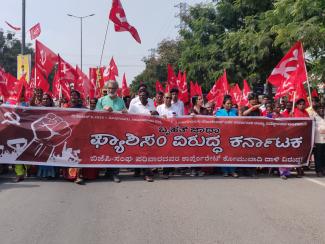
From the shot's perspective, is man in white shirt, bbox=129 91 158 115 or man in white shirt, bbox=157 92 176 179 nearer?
man in white shirt, bbox=129 91 158 115

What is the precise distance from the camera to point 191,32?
87.4ft

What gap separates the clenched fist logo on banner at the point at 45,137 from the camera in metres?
8.97

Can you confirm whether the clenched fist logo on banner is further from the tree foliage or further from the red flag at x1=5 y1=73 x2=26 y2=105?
the tree foliage

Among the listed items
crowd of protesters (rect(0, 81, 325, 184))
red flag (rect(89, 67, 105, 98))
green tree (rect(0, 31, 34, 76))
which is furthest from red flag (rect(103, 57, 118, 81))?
green tree (rect(0, 31, 34, 76))

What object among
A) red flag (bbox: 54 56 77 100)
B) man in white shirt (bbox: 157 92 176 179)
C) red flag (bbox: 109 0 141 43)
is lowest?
man in white shirt (bbox: 157 92 176 179)

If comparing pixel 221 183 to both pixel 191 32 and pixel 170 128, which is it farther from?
pixel 191 32

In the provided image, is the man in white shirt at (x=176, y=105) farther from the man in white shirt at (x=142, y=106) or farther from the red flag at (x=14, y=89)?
the red flag at (x=14, y=89)

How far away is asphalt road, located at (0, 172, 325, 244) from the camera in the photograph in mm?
5359

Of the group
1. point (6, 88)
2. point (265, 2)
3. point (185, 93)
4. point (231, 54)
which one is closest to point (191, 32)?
point (231, 54)

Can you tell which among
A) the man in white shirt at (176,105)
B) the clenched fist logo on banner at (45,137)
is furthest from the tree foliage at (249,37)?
the clenched fist logo on banner at (45,137)

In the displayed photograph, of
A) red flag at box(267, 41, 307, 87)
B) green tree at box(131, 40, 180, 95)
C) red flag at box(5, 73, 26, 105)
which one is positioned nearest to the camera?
red flag at box(267, 41, 307, 87)

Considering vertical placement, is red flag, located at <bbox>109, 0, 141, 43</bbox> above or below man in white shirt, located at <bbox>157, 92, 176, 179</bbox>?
above

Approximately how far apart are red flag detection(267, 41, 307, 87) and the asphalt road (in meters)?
2.49

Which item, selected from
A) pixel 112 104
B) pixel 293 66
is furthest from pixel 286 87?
pixel 112 104
